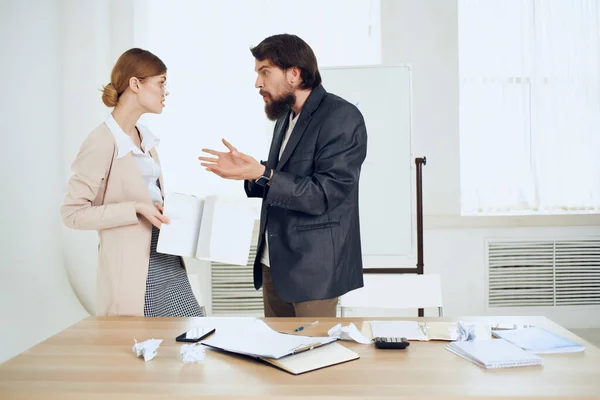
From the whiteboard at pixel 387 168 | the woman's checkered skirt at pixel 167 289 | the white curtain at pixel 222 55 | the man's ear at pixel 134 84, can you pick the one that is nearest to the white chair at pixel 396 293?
the woman's checkered skirt at pixel 167 289

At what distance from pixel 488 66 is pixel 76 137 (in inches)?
117

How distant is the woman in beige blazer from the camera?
1.93 metres

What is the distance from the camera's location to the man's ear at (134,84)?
2.05 meters

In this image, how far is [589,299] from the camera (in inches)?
166

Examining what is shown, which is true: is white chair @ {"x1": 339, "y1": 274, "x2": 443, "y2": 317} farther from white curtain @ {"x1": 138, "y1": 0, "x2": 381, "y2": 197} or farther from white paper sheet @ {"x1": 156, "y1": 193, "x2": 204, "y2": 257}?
white curtain @ {"x1": 138, "y1": 0, "x2": 381, "y2": 197}

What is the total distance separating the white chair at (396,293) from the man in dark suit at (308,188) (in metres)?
0.41

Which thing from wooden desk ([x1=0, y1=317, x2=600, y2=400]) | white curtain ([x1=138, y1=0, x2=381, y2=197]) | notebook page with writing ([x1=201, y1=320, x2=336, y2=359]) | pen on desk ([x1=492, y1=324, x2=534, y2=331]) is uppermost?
white curtain ([x1=138, y1=0, x2=381, y2=197])

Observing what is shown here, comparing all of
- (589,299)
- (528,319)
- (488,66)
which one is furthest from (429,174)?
(528,319)

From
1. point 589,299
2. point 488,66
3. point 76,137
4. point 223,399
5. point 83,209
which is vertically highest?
point 488,66

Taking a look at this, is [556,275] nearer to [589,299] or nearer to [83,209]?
[589,299]

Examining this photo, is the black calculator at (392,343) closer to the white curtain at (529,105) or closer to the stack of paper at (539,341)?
the stack of paper at (539,341)

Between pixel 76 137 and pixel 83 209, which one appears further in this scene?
pixel 76 137

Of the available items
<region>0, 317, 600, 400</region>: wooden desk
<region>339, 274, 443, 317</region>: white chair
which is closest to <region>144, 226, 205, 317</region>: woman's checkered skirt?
<region>0, 317, 600, 400</region>: wooden desk

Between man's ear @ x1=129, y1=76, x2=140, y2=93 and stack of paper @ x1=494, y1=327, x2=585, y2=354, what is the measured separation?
1.46m
